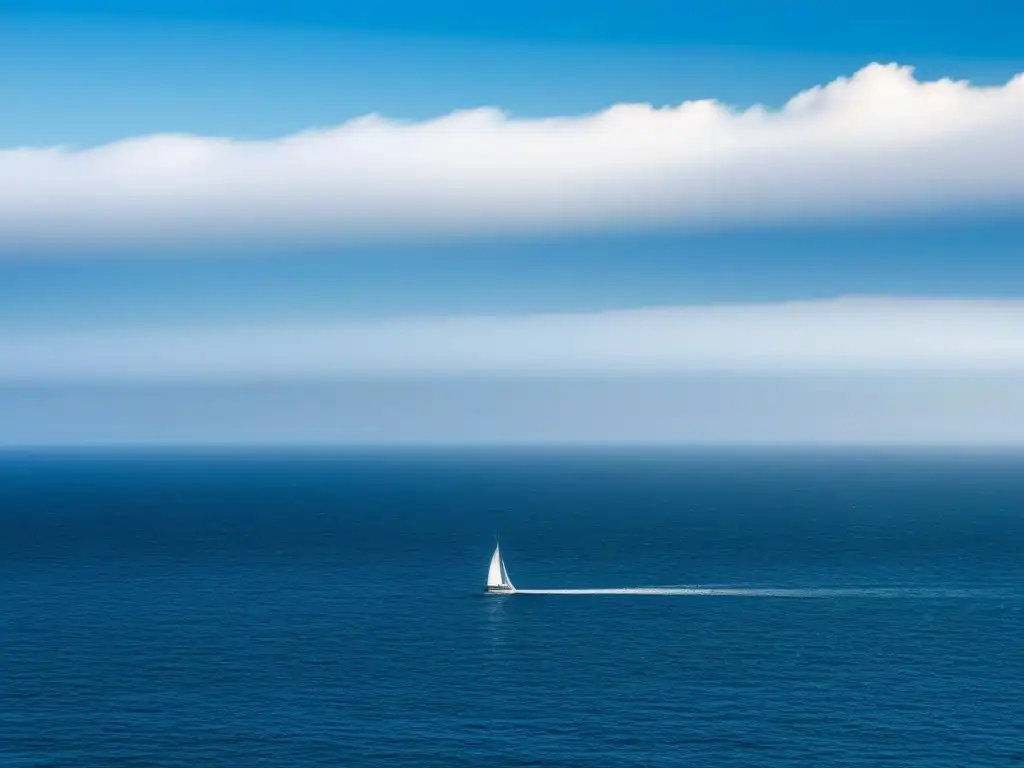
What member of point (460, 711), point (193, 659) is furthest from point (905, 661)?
point (193, 659)

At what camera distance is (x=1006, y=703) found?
12769 centimetres

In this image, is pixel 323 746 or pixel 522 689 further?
pixel 522 689

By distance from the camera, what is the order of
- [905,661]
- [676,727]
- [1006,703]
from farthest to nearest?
1. [905,661]
2. [1006,703]
3. [676,727]

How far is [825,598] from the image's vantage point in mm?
195625

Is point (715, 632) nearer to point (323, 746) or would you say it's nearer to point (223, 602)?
point (323, 746)

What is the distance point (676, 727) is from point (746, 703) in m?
12.7

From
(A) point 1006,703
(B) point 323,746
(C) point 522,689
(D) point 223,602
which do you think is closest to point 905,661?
(A) point 1006,703

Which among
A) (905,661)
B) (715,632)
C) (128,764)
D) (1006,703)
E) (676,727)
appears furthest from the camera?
(715,632)

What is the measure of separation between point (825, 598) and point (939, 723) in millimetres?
75526

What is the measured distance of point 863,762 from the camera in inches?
4294

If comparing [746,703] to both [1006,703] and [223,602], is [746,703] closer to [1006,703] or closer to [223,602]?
[1006,703]

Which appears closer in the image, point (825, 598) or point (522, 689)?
point (522, 689)

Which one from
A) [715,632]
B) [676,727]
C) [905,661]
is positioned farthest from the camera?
[715,632]

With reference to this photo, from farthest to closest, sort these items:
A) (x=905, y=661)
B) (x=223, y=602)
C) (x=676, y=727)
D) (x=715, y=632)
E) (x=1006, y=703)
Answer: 1. (x=223, y=602)
2. (x=715, y=632)
3. (x=905, y=661)
4. (x=1006, y=703)
5. (x=676, y=727)
